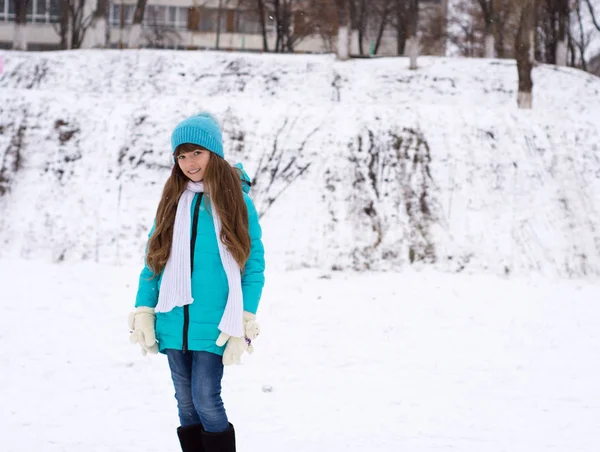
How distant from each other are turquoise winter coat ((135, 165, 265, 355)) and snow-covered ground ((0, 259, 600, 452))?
51.6 inches

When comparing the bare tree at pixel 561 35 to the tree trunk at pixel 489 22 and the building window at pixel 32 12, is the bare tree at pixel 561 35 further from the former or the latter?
the building window at pixel 32 12

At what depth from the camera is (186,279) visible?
2977mm

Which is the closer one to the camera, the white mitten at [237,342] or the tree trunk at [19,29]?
the white mitten at [237,342]

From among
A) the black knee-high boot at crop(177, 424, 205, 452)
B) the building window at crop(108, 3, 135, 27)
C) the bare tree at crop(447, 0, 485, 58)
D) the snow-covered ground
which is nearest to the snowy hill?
the snow-covered ground

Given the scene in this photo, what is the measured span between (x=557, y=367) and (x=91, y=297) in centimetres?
511

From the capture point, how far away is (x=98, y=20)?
78.6ft

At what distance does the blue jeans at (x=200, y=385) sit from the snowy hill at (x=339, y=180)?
666cm

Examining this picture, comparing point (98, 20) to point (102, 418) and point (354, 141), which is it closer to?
point (354, 141)

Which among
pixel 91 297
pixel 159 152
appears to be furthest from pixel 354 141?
pixel 91 297

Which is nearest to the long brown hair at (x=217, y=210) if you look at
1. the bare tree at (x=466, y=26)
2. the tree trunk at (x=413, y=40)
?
the tree trunk at (x=413, y=40)

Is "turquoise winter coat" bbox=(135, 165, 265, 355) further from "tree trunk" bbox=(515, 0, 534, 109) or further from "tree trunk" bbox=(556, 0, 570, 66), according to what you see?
"tree trunk" bbox=(556, 0, 570, 66)

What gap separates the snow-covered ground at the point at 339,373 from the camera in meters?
4.20

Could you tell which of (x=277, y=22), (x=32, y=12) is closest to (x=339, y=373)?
(x=277, y=22)

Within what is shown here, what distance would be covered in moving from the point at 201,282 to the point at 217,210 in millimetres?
338
